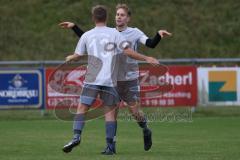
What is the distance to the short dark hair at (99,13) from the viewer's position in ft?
31.2

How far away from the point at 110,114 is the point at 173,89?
9.62 metres

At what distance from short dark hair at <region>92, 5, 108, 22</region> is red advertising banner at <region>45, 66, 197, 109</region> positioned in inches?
344

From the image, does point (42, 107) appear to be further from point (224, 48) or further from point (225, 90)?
point (224, 48)

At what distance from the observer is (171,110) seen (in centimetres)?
1970

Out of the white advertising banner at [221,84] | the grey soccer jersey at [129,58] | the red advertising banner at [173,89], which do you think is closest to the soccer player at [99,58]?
the grey soccer jersey at [129,58]

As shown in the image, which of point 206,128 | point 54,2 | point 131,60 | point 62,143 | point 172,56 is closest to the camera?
point 131,60

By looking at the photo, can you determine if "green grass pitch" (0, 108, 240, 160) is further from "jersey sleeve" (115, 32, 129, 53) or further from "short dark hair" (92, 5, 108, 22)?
"short dark hair" (92, 5, 108, 22)

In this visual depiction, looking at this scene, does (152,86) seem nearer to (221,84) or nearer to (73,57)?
(221,84)

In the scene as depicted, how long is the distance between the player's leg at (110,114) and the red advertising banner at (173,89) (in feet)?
29.4

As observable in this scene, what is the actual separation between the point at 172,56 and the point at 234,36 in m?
3.30

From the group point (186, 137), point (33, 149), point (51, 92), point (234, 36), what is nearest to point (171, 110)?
point (51, 92)

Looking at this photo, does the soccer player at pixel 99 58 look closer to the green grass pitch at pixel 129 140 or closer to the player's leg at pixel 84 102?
the player's leg at pixel 84 102

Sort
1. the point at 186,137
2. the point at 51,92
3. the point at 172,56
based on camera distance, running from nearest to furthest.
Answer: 1. the point at 186,137
2. the point at 51,92
3. the point at 172,56

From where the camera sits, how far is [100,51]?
962 cm
